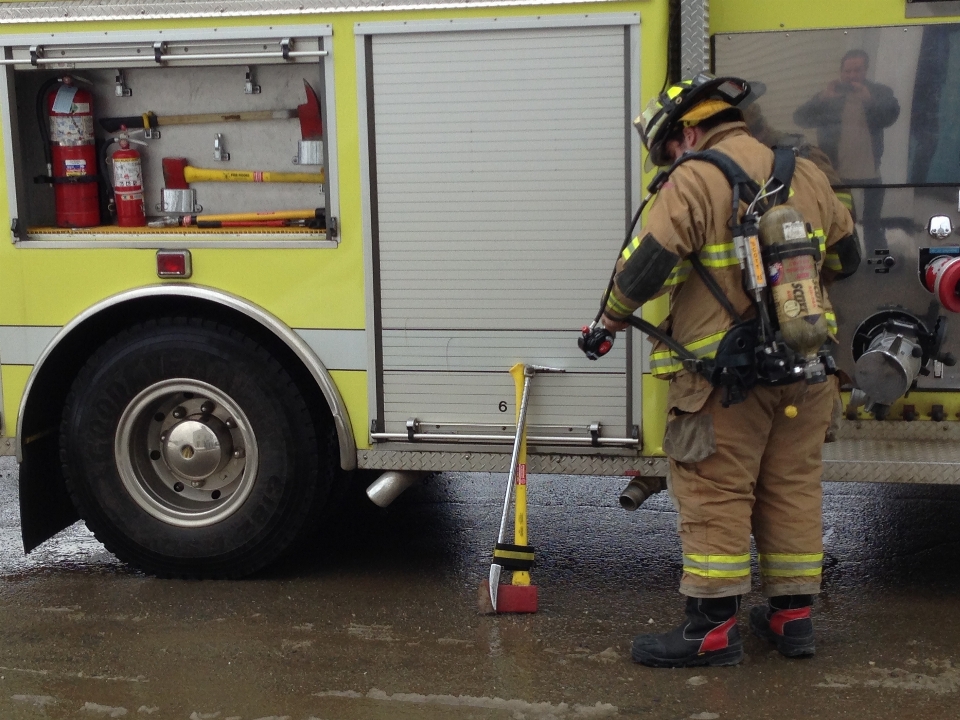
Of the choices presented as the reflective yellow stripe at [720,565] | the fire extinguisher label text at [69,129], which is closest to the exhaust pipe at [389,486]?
the reflective yellow stripe at [720,565]

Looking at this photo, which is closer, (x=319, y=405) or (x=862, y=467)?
(x=862, y=467)

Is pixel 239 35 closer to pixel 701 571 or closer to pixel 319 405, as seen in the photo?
pixel 319 405

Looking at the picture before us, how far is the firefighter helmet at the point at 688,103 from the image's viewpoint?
12.2ft

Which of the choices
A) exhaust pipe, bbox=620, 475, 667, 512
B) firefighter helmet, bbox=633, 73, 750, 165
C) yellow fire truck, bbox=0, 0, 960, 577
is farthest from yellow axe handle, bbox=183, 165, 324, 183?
exhaust pipe, bbox=620, 475, 667, 512

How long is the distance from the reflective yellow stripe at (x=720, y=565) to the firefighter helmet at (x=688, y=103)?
50.9 inches

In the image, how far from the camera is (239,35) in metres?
4.25

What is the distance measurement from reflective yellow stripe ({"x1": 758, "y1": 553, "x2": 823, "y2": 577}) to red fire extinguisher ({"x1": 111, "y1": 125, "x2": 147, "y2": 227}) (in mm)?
2660

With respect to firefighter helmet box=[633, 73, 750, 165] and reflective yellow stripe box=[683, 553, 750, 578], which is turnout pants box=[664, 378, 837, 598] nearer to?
reflective yellow stripe box=[683, 553, 750, 578]

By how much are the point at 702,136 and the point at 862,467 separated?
50.1 inches

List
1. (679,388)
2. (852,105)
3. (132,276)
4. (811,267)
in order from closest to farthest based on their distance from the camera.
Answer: (811,267)
(679,388)
(852,105)
(132,276)

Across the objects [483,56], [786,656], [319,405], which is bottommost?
[786,656]

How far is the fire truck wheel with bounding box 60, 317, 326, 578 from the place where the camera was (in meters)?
4.50

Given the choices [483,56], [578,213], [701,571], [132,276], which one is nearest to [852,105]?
[578,213]

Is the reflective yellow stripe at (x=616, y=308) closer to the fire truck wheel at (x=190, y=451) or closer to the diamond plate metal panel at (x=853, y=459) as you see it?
the diamond plate metal panel at (x=853, y=459)
